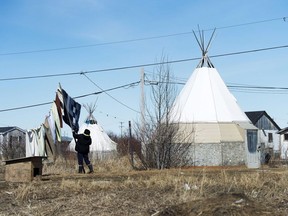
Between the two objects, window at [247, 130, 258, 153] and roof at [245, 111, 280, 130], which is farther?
roof at [245, 111, 280, 130]

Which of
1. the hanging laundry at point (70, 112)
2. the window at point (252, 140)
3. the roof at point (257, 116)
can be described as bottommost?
the window at point (252, 140)

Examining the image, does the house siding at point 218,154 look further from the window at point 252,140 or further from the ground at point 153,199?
the ground at point 153,199

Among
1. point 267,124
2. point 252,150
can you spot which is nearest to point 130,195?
point 252,150

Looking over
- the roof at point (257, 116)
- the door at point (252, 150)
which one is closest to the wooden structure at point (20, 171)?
the door at point (252, 150)

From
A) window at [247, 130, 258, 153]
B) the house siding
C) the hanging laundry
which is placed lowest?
the house siding

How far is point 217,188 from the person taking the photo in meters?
10.1

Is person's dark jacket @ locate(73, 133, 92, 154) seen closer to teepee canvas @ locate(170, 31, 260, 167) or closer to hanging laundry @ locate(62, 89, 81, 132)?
hanging laundry @ locate(62, 89, 81, 132)

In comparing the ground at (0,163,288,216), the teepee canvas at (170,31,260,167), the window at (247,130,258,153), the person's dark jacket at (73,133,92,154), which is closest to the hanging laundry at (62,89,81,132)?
the person's dark jacket at (73,133,92,154)

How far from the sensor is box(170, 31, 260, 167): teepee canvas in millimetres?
25531

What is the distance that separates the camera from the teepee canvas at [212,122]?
2553cm

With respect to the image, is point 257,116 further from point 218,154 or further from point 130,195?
point 130,195

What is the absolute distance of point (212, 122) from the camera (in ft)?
87.2


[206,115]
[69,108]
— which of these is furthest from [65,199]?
[206,115]

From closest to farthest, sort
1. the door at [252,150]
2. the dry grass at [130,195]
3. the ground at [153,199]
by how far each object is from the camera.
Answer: the ground at [153,199], the dry grass at [130,195], the door at [252,150]
